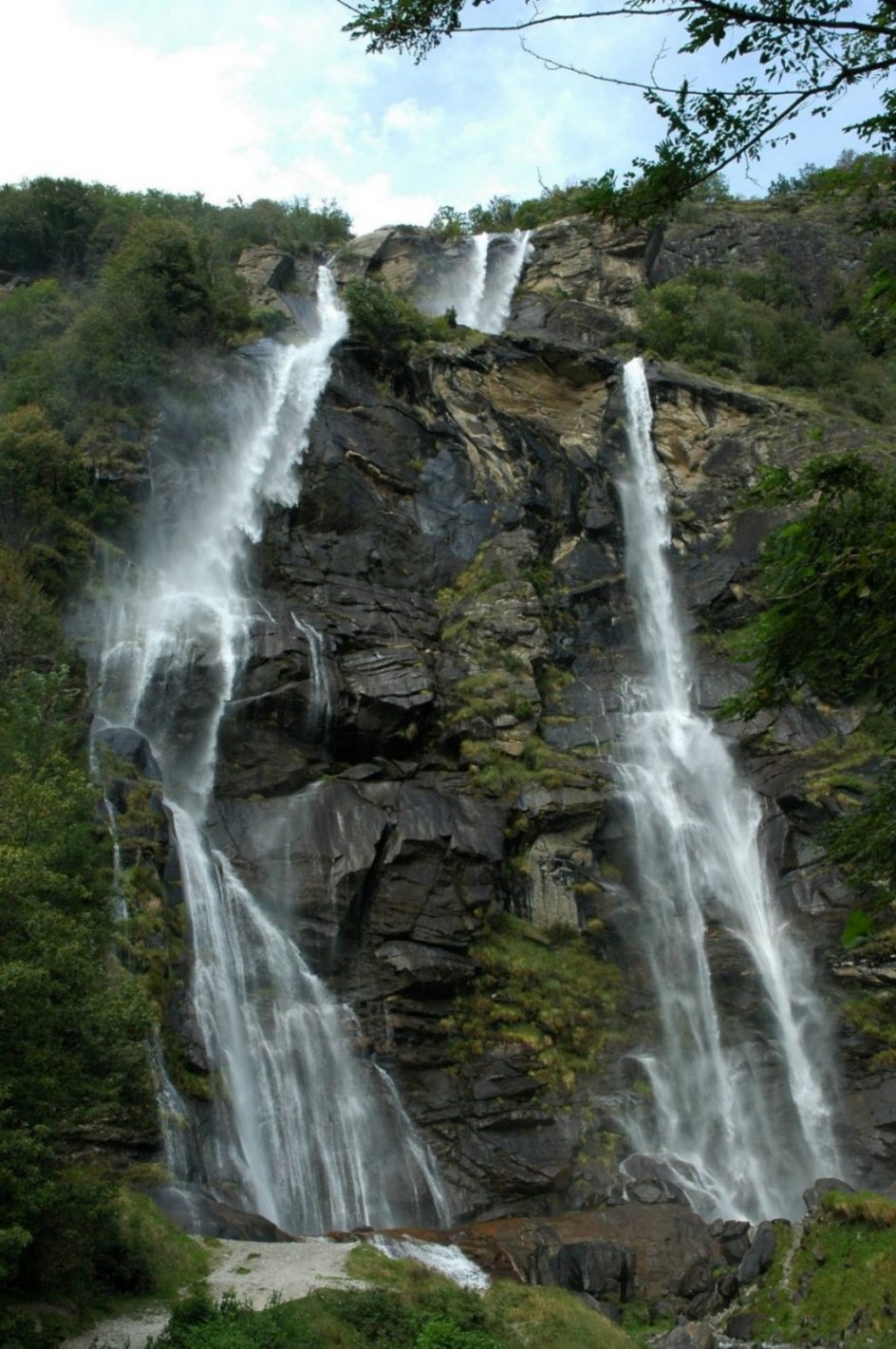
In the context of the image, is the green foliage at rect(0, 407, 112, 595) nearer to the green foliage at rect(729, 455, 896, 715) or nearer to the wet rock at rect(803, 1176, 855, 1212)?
the green foliage at rect(729, 455, 896, 715)

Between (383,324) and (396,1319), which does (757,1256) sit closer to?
(396,1319)

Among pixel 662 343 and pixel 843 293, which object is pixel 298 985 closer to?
pixel 662 343

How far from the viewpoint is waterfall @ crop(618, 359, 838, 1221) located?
730 inches

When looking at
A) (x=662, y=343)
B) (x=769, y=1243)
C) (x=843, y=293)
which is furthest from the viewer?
(x=843, y=293)

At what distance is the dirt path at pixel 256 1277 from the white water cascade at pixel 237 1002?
7.27ft

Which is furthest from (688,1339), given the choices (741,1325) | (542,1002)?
(542,1002)

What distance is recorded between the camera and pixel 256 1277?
1161 cm

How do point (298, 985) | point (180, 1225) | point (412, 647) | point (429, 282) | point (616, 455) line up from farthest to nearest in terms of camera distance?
point (429, 282) < point (616, 455) < point (412, 647) < point (298, 985) < point (180, 1225)

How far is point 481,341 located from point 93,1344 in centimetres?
3032

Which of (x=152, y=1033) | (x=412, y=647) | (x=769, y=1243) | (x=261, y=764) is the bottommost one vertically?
(x=769, y=1243)

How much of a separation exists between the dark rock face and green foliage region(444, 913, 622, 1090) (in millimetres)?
202

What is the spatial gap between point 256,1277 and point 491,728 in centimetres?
1436

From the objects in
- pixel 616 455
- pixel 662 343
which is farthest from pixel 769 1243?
pixel 662 343

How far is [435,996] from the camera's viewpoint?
1952cm
